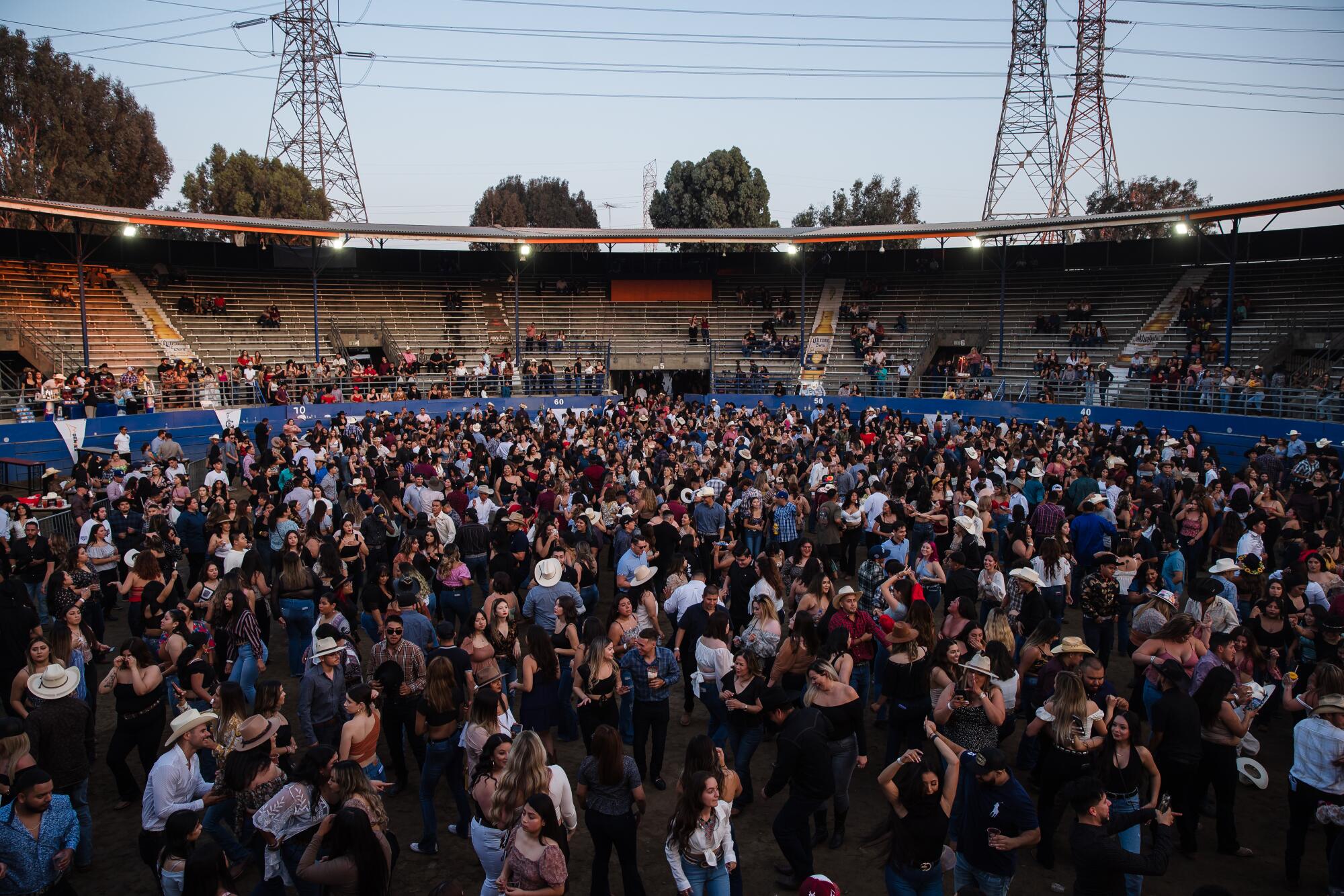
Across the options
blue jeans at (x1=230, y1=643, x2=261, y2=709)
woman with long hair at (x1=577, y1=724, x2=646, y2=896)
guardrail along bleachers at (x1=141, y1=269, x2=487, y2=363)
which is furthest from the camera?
guardrail along bleachers at (x1=141, y1=269, x2=487, y2=363)

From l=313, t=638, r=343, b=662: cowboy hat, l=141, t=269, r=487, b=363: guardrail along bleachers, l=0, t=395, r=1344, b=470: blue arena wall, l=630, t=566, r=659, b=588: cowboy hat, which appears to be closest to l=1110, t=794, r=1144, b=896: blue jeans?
l=630, t=566, r=659, b=588: cowboy hat

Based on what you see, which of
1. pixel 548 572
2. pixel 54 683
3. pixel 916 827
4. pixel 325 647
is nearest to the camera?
pixel 916 827

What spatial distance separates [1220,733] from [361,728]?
17.4 ft

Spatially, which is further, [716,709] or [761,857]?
[716,709]

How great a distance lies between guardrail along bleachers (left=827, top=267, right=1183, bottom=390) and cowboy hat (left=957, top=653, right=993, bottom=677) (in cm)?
2315

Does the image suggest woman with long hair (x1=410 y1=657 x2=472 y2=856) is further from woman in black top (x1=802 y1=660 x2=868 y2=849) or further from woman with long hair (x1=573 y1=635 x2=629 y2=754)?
woman in black top (x1=802 y1=660 x2=868 y2=849)

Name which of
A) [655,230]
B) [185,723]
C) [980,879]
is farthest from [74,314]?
[980,879]

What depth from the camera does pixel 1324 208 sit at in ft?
64.7

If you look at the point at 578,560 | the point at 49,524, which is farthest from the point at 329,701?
the point at 49,524

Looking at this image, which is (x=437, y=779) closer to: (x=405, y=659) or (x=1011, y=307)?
(x=405, y=659)

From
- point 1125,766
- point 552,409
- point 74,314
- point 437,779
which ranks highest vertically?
point 74,314

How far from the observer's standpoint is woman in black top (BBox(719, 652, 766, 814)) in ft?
19.2

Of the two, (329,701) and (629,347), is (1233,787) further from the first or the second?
(629,347)

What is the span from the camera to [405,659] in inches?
242
